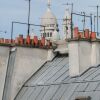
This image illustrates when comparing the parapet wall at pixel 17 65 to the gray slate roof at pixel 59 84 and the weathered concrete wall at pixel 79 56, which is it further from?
the weathered concrete wall at pixel 79 56

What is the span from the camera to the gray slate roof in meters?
28.1

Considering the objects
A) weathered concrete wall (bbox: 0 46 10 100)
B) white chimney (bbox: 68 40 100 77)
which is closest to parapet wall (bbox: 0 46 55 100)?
weathered concrete wall (bbox: 0 46 10 100)

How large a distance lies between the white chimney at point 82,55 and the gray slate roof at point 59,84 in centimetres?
46

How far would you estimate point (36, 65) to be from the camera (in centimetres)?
3684

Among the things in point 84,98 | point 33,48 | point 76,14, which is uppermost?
point 76,14

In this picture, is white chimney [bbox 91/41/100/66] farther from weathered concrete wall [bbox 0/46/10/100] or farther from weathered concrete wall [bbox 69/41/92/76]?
weathered concrete wall [bbox 0/46/10/100]

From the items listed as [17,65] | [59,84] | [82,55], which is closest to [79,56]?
[82,55]

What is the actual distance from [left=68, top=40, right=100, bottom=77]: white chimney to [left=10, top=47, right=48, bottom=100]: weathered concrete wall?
227 inches

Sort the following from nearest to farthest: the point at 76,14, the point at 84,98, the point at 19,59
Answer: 1. the point at 84,98
2. the point at 76,14
3. the point at 19,59

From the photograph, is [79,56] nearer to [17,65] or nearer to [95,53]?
[95,53]

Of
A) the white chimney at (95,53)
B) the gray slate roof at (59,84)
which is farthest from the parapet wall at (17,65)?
the white chimney at (95,53)

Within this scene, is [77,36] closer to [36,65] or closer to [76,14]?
[76,14]

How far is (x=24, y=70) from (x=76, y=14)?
5752 millimetres

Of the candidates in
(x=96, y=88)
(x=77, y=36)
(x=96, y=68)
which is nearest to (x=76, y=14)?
(x=77, y=36)
